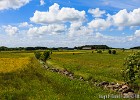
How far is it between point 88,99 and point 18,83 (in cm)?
1050

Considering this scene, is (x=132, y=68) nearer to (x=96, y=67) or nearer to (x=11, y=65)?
(x=96, y=67)

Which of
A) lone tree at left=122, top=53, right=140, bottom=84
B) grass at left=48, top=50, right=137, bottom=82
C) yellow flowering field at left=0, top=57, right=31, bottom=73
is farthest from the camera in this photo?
yellow flowering field at left=0, top=57, right=31, bottom=73

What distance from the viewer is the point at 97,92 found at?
30.0m

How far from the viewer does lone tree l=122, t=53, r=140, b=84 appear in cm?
3189

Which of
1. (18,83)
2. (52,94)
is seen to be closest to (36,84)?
(18,83)

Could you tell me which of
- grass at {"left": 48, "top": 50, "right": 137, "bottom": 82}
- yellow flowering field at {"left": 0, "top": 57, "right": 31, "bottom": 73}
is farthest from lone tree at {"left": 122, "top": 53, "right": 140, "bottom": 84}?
yellow flowering field at {"left": 0, "top": 57, "right": 31, "bottom": 73}

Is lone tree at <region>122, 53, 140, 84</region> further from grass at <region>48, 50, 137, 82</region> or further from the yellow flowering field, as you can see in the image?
the yellow flowering field

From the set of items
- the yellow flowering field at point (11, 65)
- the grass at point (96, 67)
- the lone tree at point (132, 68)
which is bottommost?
the grass at point (96, 67)

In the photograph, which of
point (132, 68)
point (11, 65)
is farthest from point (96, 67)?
point (132, 68)

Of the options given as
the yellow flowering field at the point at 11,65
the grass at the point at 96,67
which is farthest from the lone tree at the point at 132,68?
the yellow flowering field at the point at 11,65

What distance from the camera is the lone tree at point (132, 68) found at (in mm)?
31891

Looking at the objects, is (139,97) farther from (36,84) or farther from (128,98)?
(36,84)

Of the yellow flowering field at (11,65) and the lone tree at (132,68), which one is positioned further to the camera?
the yellow flowering field at (11,65)

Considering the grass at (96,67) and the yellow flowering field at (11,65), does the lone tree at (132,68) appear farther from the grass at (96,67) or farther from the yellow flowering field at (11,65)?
the yellow flowering field at (11,65)
